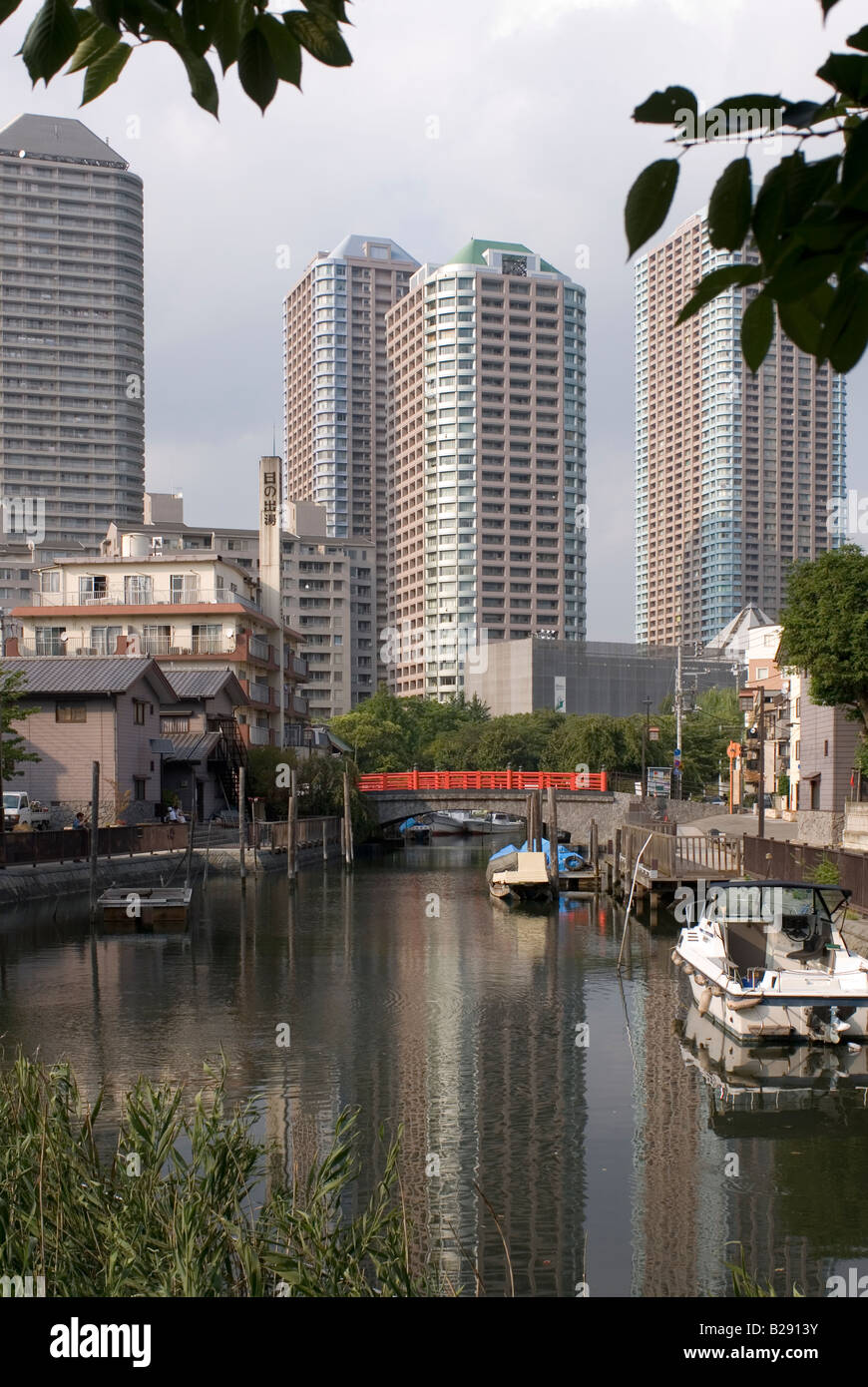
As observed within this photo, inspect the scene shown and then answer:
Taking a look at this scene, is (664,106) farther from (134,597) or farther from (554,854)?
(134,597)

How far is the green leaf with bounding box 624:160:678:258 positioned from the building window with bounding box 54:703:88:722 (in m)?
53.9

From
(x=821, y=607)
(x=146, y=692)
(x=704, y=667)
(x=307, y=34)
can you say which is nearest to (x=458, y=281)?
(x=704, y=667)

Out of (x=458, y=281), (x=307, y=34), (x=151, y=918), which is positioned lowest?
(x=151, y=918)

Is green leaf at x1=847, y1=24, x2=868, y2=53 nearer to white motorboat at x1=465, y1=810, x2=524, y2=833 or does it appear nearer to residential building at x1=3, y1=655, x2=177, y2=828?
residential building at x1=3, y1=655, x2=177, y2=828

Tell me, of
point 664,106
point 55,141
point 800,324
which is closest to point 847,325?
point 800,324

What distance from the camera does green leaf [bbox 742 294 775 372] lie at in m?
3.27

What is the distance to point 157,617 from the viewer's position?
7325cm

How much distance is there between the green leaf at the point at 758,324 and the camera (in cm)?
327

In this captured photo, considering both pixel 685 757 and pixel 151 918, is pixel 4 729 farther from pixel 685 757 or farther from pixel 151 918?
pixel 685 757

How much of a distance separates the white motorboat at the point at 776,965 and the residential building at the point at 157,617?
46.9 m

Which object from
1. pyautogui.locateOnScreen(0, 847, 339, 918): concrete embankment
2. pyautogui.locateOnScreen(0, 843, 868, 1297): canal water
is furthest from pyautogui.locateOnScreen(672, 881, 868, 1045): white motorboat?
pyautogui.locateOnScreen(0, 847, 339, 918): concrete embankment

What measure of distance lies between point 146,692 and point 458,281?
12677cm

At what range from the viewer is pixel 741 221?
3277mm
